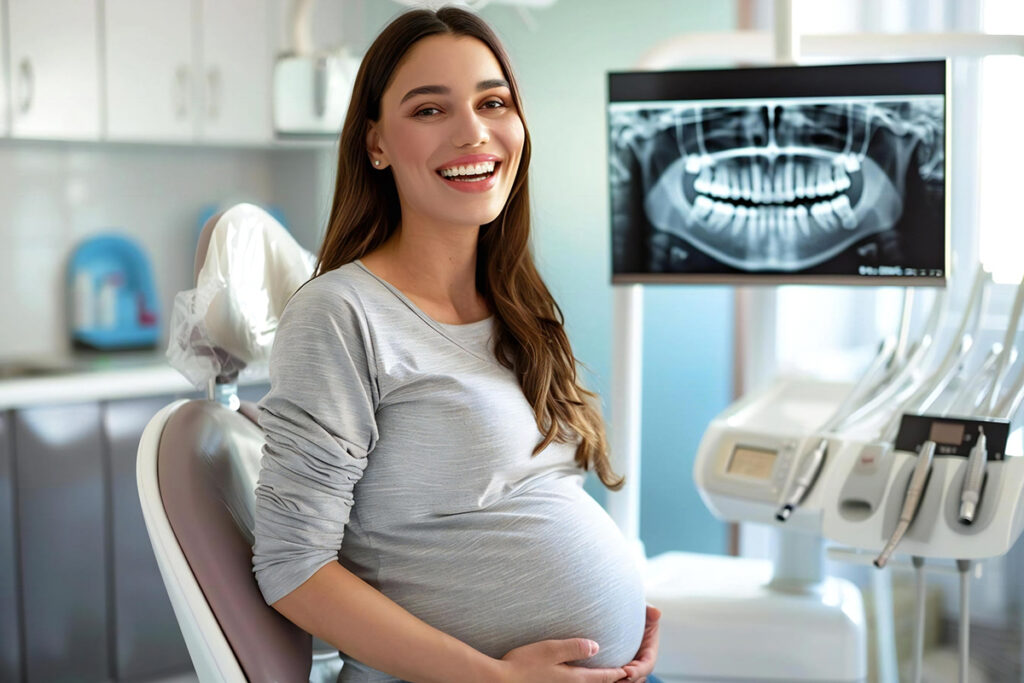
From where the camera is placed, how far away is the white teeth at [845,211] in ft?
6.32

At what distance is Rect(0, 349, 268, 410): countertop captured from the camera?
2623 mm

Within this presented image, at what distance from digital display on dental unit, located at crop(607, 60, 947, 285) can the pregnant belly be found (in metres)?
0.87

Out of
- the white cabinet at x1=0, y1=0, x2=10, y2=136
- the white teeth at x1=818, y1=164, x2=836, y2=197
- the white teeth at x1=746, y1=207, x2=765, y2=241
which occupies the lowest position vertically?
the white teeth at x1=746, y1=207, x2=765, y2=241

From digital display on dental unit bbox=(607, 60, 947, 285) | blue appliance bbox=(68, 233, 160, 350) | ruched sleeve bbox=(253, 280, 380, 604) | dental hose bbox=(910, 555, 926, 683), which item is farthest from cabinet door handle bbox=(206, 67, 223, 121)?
dental hose bbox=(910, 555, 926, 683)

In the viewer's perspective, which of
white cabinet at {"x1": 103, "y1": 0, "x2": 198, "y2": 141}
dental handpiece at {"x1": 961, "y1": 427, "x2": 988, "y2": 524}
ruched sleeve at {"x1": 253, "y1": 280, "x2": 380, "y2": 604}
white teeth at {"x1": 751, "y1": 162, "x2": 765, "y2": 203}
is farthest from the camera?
white cabinet at {"x1": 103, "y1": 0, "x2": 198, "y2": 141}

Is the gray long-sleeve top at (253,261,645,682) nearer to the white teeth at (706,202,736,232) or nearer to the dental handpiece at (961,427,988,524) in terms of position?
the dental handpiece at (961,427,988,524)

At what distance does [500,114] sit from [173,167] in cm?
237

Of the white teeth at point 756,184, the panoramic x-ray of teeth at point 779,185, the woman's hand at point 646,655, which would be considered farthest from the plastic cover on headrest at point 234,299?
the white teeth at point 756,184

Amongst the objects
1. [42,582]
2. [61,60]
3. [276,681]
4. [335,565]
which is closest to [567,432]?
[335,565]

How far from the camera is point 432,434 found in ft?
4.08

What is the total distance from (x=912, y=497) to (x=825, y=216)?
53 centimetres

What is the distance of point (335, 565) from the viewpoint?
3.88 feet

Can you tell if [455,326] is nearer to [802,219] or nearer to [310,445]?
[310,445]

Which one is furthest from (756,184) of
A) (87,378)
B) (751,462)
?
(87,378)
